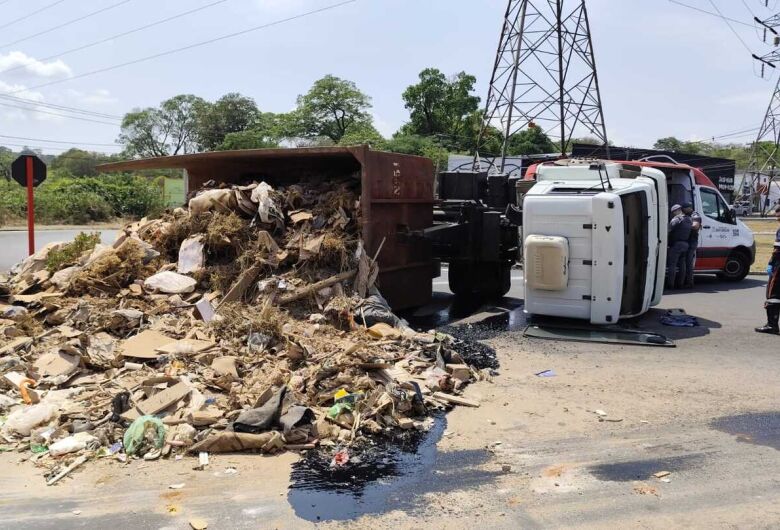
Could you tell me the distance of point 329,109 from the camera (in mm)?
59250

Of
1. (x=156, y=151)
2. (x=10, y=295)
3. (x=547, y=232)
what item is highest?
(x=156, y=151)

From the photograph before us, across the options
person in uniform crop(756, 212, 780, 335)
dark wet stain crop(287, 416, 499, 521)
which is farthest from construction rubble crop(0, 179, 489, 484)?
person in uniform crop(756, 212, 780, 335)

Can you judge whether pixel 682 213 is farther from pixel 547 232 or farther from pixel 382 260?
pixel 382 260

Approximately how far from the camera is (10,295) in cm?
731

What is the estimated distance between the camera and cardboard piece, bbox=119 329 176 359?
5.73 m

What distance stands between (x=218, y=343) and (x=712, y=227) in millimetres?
10785

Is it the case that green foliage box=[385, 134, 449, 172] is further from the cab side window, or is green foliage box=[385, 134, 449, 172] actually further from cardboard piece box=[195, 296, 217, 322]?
cardboard piece box=[195, 296, 217, 322]

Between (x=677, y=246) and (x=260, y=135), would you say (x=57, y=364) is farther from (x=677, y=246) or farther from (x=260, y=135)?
(x=260, y=135)

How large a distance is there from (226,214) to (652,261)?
5.62 meters

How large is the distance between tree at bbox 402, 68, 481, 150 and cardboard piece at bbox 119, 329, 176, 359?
49993 mm

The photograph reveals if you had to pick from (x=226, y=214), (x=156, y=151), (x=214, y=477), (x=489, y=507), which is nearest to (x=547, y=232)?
(x=226, y=214)

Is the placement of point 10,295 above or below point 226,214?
below

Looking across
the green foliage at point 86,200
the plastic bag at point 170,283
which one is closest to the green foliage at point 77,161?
the green foliage at point 86,200

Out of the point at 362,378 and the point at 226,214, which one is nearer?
the point at 362,378
